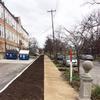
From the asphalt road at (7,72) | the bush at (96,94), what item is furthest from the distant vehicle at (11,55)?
the bush at (96,94)

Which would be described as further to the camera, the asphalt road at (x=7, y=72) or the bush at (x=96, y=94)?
the asphalt road at (x=7, y=72)

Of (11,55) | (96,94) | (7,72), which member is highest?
(11,55)

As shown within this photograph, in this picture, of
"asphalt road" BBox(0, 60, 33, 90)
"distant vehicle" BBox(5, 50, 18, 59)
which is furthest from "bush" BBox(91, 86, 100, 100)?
"distant vehicle" BBox(5, 50, 18, 59)

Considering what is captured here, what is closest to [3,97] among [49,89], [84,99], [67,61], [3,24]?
[49,89]

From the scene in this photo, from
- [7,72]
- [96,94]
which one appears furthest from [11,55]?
[96,94]

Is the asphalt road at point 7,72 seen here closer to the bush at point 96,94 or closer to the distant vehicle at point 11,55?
the bush at point 96,94

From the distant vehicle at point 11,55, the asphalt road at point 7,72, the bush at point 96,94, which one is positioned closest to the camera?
the bush at point 96,94

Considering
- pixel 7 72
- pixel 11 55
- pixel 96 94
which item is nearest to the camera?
pixel 96 94

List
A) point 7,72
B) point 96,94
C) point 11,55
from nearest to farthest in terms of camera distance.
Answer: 1. point 96,94
2. point 7,72
3. point 11,55

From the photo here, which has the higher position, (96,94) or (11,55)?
(11,55)

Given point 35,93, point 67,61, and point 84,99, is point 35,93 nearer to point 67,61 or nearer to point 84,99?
point 84,99

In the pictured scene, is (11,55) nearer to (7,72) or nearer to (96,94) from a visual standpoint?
(7,72)

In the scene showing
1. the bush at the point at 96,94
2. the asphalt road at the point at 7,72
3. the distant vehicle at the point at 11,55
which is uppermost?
the distant vehicle at the point at 11,55

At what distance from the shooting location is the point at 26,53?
6203 centimetres
